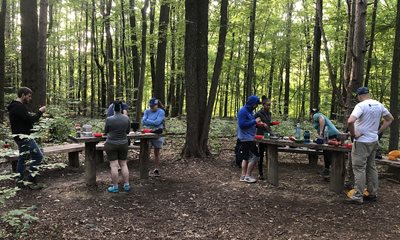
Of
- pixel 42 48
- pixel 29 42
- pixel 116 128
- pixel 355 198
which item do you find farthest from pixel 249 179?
pixel 42 48

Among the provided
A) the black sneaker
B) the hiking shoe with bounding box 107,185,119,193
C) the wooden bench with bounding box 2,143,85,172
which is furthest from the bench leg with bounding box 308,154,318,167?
the wooden bench with bounding box 2,143,85,172

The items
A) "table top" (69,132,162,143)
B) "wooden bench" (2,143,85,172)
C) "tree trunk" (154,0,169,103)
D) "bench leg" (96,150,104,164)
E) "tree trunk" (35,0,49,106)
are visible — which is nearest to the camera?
"table top" (69,132,162,143)

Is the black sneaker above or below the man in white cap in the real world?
below

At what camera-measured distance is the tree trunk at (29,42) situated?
936 cm

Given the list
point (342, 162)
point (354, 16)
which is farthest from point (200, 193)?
point (354, 16)

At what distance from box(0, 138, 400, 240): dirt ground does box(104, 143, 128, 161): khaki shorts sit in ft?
2.31

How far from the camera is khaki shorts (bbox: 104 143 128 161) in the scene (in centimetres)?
627

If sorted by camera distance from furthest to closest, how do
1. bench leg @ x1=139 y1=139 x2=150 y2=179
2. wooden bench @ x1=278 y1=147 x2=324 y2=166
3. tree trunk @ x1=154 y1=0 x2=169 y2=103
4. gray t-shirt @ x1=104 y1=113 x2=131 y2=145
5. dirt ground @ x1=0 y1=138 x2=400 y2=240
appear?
tree trunk @ x1=154 y1=0 x2=169 y2=103, wooden bench @ x1=278 y1=147 x2=324 y2=166, bench leg @ x1=139 y1=139 x2=150 y2=179, gray t-shirt @ x1=104 y1=113 x2=131 y2=145, dirt ground @ x1=0 y1=138 x2=400 y2=240

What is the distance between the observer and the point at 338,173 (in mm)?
6551

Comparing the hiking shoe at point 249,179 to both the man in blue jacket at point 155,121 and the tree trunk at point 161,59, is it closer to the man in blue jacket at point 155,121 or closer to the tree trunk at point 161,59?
the man in blue jacket at point 155,121

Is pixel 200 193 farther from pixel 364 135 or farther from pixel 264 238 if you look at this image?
pixel 364 135

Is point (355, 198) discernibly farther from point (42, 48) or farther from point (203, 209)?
point (42, 48)

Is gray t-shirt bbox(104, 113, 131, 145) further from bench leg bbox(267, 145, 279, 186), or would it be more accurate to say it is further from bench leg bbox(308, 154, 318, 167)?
bench leg bbox(308, 154, 318, 167)

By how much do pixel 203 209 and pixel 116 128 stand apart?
2.21m
